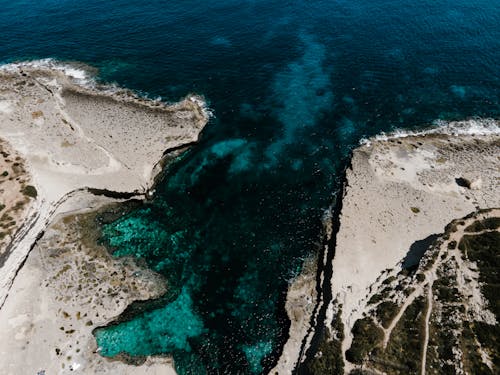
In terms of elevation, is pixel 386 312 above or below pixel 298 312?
above

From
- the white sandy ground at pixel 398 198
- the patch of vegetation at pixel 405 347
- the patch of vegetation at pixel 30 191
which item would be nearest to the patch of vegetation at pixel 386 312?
the patch of vegetation at pixel 405 347

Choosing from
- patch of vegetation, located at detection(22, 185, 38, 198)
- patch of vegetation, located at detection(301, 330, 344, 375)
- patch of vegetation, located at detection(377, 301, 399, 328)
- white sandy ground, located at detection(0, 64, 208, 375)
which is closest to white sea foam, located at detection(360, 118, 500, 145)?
patch of vegetation, located at detection(377, 301, 399, 328)

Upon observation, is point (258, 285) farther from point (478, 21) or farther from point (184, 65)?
point (478, 21)

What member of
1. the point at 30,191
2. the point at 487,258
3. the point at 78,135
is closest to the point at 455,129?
the point at 487,258

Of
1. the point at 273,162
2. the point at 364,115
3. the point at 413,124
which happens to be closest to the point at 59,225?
the point at 273,162

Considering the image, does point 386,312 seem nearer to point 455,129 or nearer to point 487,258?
point 487,258

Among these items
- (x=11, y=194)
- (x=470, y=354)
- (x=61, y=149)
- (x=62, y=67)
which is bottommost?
(x=470, y=354)

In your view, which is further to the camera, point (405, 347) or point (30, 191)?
point (30, 191)
